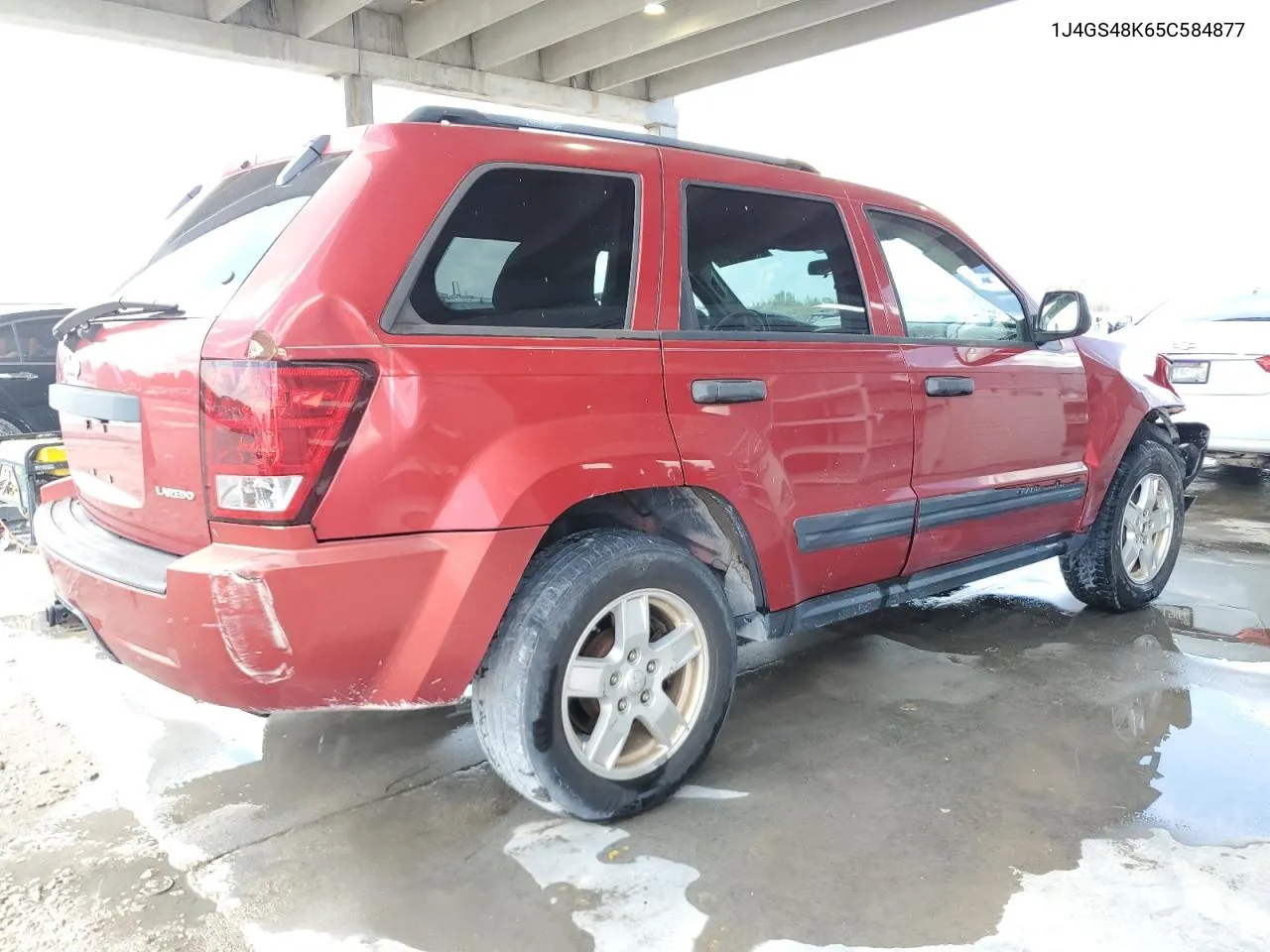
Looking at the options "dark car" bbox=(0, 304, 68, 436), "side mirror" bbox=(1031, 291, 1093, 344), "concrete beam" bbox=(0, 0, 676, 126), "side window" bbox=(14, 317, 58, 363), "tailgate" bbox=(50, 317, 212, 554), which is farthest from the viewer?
"concrete beam" bbox=(0, 0, 676, 126)

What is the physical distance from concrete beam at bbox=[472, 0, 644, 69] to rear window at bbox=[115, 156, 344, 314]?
38.1 feet

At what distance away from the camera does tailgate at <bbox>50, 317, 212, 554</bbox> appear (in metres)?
2.11

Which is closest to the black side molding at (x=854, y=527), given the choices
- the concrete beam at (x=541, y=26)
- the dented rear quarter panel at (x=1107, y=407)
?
the dented rear quarter panel at (x=1107, y=407)

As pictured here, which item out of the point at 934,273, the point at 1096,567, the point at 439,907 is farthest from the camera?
the point at 1096,567

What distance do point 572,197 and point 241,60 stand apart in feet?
45.1

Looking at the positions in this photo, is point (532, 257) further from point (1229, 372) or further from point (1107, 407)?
point (1229, 372)

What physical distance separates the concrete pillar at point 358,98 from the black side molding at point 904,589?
13626 millimetres

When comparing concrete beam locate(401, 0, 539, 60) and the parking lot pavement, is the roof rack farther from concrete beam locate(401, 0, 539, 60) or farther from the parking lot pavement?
concrete beam locate(401, 0, 539, 60)

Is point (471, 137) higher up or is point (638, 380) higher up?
point (471, 137)

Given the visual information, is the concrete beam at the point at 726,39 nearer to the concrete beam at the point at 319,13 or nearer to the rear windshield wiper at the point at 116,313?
the concrete beam at the point at 319,13

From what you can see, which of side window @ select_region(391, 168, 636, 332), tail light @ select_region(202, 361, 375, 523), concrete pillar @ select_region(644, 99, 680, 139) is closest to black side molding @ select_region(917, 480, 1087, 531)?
side window @ select_region(391, 168, 636, 332)

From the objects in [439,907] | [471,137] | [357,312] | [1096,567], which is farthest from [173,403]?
[1096,567]

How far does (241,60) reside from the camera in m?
13.7

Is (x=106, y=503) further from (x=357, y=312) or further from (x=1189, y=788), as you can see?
(x=1189, y=788)
